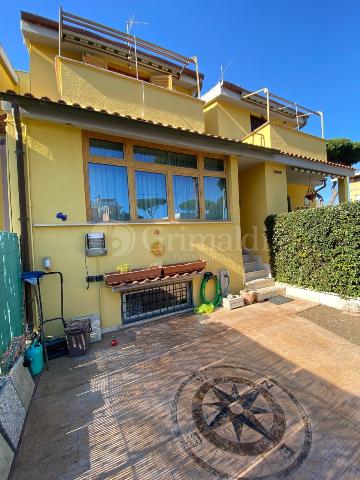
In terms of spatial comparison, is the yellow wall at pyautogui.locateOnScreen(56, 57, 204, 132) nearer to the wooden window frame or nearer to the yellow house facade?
the wooden window frame

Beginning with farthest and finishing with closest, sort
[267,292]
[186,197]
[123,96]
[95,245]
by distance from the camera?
Answer: 1. [267,292]
2. [186,197]
3. [123,96]
4. [95,245]

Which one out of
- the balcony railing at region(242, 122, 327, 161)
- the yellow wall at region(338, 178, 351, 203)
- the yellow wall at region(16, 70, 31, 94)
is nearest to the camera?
the yellow wall at region(16, 70, 31, 94)

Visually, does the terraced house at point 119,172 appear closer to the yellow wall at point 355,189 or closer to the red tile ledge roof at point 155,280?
the red tile ledge roof at point 155,280

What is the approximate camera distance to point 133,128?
6.19 metres

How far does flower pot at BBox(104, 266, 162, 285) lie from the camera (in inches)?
224

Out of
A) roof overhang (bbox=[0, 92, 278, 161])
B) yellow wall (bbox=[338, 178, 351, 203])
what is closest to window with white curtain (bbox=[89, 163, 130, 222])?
roof overhang (bbox=[0, 92, 278, 161])

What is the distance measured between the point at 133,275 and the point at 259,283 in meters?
5.09

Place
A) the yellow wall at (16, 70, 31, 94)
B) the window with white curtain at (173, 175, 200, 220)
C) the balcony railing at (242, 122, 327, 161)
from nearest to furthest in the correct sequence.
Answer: the window with white curtain at (173, 175, 200, 220) < the yellow wall at (16, 70, 31, 94) < the balcony railing at (242, 122, 327, 161)

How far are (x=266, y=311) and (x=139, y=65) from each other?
34.5ft

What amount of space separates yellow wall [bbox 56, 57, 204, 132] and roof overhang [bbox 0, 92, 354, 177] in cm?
136

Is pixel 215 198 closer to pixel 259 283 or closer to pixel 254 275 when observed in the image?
pixel 254 275

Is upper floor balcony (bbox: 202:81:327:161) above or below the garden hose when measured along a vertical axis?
above

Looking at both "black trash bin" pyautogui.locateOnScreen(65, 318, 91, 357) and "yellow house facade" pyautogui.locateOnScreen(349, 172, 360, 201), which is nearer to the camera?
"black trash bin" pyautogui.locateOnScreen(65, 318, 91, 357)

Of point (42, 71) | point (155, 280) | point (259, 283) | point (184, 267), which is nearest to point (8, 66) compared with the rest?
point (42, 71)
